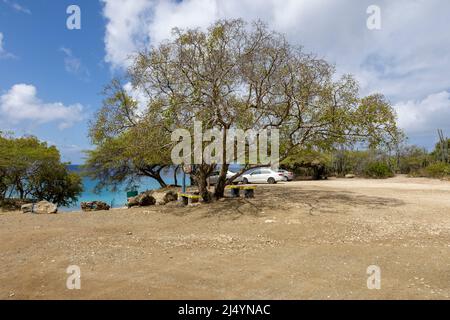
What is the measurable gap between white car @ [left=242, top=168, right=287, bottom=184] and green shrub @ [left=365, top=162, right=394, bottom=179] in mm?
8924

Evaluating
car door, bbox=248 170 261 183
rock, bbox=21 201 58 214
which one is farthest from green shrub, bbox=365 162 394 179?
rock, bbox=21 201 58 214

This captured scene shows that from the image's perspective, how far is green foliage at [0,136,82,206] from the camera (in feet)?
62.0

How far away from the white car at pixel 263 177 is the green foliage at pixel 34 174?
1337 centimetres

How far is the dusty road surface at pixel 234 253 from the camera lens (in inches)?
185

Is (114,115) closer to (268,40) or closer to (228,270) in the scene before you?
(268,40)

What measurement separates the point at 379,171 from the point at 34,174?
28.0m

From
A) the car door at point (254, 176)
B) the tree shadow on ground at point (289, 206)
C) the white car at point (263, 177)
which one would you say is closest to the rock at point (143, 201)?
the tree shadow on ground at point (289, 206)

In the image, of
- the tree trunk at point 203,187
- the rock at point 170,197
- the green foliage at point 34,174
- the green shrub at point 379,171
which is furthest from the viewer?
the green shrub at point 379,171

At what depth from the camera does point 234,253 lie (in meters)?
6.62

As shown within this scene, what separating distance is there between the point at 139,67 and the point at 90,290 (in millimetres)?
9604

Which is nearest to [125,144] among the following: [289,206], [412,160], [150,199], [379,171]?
[150,199]

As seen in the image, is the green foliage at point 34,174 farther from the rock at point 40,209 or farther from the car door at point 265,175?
the car door at point 265,175

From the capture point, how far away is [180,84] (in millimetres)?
12219
